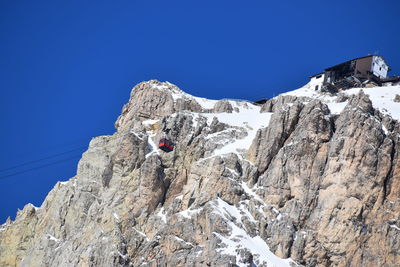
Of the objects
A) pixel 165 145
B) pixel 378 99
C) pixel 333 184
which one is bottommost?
pixel 333 184

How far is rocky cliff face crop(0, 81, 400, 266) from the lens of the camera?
238 ft

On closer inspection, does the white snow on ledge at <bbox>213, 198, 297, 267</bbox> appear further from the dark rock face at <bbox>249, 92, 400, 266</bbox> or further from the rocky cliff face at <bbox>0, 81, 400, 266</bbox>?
the dark rock face at <bbox>249, 92, 400, 266</bbox>

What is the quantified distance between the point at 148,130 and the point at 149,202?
20.2 m

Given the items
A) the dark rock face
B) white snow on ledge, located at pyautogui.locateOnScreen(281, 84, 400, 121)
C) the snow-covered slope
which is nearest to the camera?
the dark rock face

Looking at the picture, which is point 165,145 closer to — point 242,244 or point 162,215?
point 162,215

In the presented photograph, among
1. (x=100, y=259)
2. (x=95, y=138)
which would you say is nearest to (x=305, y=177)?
(x=100, y=259)

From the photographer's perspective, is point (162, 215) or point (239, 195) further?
point (162, 215)

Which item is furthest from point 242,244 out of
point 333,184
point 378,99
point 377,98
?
point 377,98

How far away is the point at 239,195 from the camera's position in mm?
81000

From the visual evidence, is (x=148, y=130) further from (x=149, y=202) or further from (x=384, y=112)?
(x=384, y=112)

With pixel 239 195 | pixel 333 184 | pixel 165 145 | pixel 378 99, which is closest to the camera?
pixel 333 184

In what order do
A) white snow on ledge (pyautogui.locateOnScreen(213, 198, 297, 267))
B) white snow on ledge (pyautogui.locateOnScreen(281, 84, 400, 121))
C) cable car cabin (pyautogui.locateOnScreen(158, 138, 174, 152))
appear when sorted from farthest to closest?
cable car cabin (pyautogui.locateOnScreen(158, 138, 174, 152)), white snow on ledge (pyautogui.locateOnScreen(281, 84, 400, 121)), white snow on ledge (pyautogui.locateOnScreen(213, 198, 297, 267))

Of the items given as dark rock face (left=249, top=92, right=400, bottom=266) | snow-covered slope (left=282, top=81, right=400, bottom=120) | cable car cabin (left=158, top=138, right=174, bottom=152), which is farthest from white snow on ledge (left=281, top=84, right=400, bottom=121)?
cable car cabin (left=158, top=138, right=174, bottom=152)

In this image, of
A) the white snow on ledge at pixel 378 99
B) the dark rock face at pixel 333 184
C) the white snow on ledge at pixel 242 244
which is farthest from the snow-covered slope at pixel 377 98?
the white snow on ledge at pixel 242 244
